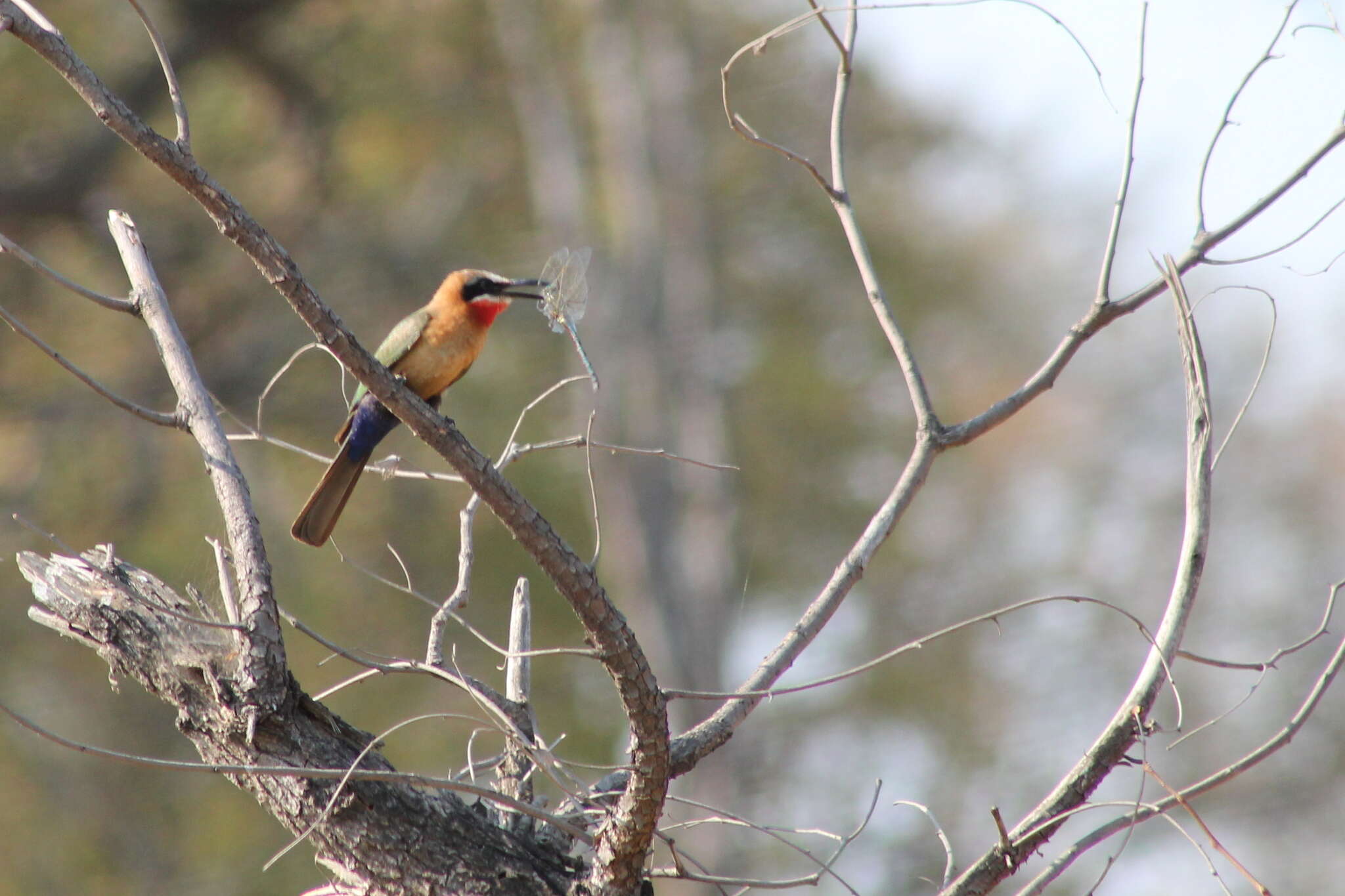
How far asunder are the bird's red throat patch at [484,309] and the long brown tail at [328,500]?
604mm

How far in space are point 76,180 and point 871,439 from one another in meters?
7.46

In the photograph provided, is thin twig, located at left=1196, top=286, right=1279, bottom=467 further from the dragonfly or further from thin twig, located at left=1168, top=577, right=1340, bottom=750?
the dragonfly

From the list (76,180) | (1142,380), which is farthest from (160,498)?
(1142,380)

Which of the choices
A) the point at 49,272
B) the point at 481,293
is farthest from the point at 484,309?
the point at 49,272

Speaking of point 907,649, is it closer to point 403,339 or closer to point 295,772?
point 295,772

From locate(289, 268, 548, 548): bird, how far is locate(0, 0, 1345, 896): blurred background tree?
454 centimetres

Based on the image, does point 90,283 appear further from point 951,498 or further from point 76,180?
point 951,498

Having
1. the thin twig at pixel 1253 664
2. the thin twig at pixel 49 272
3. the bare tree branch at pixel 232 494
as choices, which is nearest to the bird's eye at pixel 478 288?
the bare tree branch at pixel 232 494

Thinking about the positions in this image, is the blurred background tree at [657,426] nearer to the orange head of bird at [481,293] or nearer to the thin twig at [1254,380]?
the orange head of bird at [481,293]

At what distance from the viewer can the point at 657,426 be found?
38.1 ft

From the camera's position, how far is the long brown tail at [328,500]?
3.68 metres

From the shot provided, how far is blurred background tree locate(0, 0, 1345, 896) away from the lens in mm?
9086

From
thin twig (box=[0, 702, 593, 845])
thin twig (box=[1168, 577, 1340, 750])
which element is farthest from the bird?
thin twig (box=[1168, 577, 1340, 750])

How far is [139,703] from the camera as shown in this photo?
971cm
